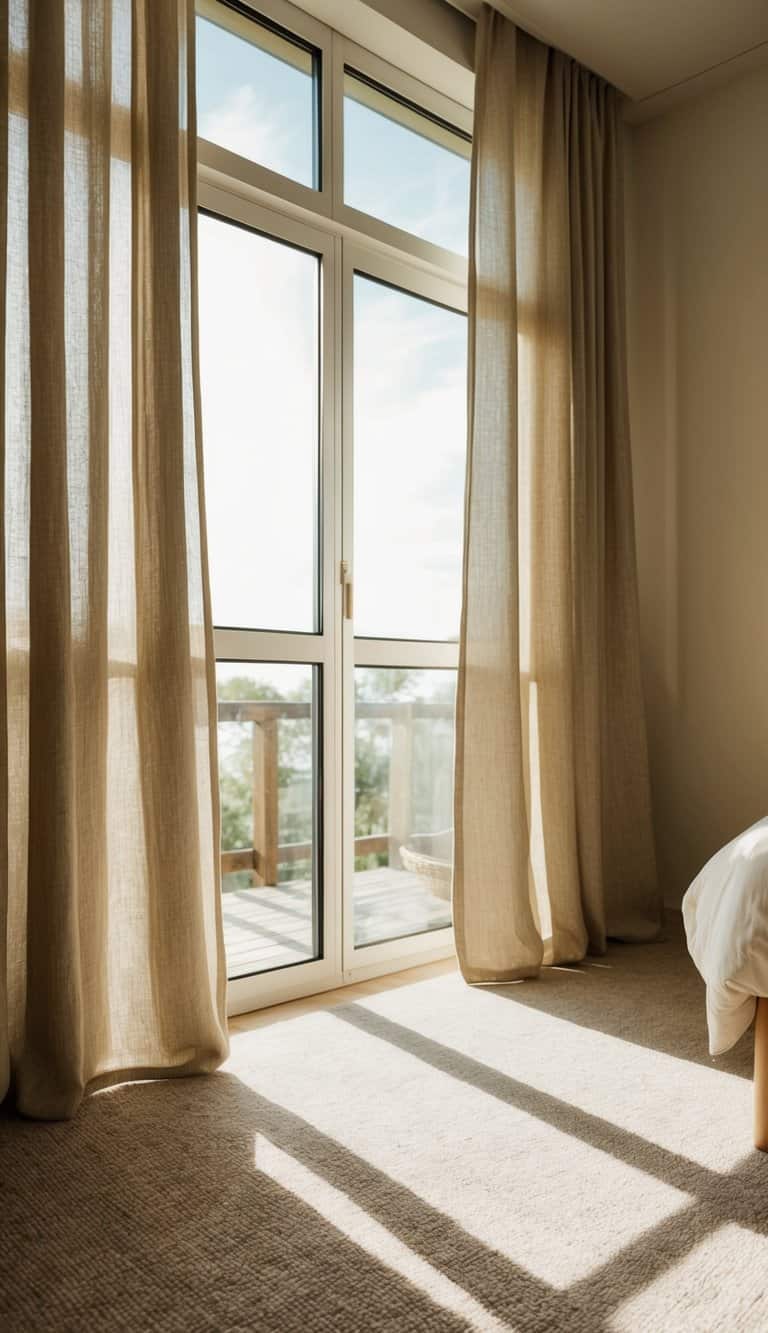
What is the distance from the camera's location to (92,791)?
6.58ft

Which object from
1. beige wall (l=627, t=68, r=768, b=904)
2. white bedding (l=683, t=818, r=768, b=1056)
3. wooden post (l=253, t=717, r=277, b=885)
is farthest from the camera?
beige wall (l=627, t=68, r=768, b=904)

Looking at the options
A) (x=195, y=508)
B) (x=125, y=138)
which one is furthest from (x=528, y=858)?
(x=125, y=138)

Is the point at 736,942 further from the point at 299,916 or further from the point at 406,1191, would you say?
the point at 299,916

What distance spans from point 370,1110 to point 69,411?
1.54m

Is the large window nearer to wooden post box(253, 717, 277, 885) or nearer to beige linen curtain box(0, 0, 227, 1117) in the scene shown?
wooden post box(253, 717, 277, 885)

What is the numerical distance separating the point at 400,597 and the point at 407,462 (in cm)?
43

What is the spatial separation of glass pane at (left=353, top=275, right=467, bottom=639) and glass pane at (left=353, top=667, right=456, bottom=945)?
0.19 meters

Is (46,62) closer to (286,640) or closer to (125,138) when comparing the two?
(125,138)

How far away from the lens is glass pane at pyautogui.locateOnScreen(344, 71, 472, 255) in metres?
2.90

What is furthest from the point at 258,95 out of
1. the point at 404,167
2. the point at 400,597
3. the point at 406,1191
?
the point at 406,1191

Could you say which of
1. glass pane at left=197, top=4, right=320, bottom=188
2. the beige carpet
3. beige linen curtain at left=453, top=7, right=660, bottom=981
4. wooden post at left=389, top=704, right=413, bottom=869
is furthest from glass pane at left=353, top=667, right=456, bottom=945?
glass pane at left=197, top=4, right=320, bottom=188

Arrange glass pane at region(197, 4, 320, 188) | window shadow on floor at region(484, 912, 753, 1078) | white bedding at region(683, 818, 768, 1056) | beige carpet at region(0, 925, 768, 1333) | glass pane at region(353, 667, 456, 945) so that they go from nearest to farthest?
beige carpet at region(0, 925, 768, 1333)
white bedding at region(683, 818, 768, 1056)
window shadow on floor at region(484, 912, 753, 1078)
glass pane at region(197, 4, 320, 188)
glass pane at region(353, 667, 456, 945)

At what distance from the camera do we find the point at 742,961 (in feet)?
5.78

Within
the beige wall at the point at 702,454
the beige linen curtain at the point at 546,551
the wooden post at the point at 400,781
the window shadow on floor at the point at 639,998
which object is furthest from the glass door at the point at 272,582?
the beige wall at the point at 702,454
